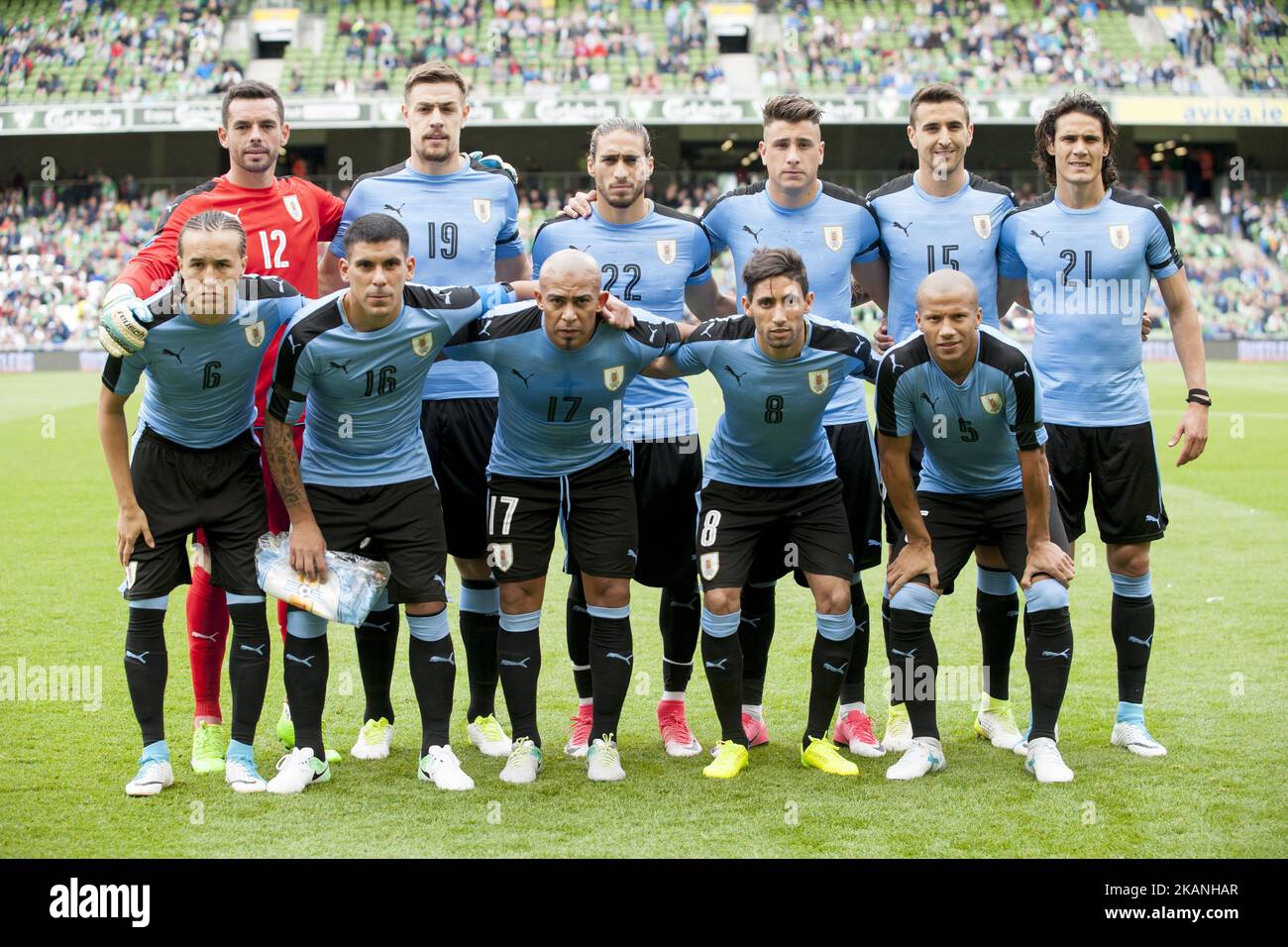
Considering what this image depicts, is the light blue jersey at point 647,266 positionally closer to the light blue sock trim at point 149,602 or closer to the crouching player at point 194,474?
the crouching player at point 194,474

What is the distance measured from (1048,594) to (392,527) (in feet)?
8.15

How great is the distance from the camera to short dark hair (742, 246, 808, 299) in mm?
5031

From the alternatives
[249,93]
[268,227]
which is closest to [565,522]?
[268,227]

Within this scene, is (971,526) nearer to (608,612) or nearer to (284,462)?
(608,612)

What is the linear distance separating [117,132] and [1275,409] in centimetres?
3084

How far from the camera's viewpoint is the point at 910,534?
5207mm

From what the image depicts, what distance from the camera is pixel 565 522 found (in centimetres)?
530

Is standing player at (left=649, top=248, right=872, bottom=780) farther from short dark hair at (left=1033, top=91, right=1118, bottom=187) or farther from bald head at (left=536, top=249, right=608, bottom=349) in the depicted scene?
short dark hair at (left=1033, top=91, right=1118, bottom=187)

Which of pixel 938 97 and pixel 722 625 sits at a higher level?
pixel 938 97

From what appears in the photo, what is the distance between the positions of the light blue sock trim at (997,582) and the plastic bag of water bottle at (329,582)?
245 centimetres

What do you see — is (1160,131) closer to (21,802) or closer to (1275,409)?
(1275,409)

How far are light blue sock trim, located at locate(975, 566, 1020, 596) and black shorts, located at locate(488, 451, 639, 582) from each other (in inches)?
59.1

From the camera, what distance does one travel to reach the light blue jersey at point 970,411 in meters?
4.98
